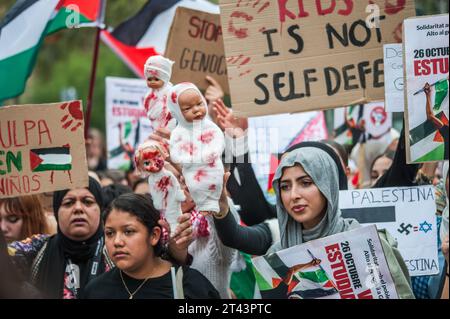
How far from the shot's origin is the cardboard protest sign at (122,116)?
9.22m

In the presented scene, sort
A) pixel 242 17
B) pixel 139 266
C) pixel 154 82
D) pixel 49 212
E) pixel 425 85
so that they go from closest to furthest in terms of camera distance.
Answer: pixel 139 266
pixel 425 85
pixel 154 82
pixel 242 17
pixel 49 212

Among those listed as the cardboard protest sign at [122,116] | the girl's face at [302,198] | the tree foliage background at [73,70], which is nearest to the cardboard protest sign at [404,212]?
the girl's face at [302,198]

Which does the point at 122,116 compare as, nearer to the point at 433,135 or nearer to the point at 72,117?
the point at 72,117

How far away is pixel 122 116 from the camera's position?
9.29 meters

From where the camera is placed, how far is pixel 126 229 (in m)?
5.15

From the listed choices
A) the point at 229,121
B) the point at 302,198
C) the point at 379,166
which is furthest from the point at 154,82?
the point at 379,166

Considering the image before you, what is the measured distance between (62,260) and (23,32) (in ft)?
5.40

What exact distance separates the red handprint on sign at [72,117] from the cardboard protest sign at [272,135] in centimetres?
115

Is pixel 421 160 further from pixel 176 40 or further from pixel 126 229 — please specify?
pixel 176 40

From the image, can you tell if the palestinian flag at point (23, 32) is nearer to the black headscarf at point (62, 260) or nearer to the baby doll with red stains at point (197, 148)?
the black headscarf at point (62, 260)

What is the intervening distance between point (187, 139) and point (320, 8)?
1230 millimetres

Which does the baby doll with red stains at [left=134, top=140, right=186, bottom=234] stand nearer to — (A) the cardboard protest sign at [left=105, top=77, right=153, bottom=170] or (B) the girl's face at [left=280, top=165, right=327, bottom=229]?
(B) the girl's face at [left=280, top=165, right=327, bottom=229]
